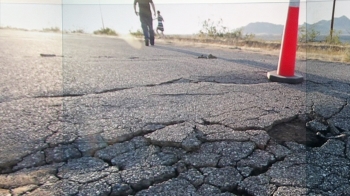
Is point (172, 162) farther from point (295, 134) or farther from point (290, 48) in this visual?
point (290, 48)

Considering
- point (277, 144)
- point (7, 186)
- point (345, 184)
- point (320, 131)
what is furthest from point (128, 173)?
point (320, 131)

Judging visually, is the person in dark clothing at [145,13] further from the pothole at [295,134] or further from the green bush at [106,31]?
the green bush at [106,31]

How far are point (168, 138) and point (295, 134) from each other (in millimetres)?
1021

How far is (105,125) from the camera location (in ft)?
7.13

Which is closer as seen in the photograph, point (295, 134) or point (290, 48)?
point (295, 134)

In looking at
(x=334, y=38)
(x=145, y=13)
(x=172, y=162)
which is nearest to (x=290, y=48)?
(x=172, y=162)

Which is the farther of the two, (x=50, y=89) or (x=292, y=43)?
(x=292, y=43)

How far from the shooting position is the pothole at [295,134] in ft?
6.64

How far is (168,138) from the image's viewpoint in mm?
1953

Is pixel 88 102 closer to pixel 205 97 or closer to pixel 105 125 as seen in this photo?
pixel 105 125

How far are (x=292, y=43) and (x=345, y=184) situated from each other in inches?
101

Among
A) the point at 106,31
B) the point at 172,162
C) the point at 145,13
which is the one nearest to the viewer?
A: the point at 172,162

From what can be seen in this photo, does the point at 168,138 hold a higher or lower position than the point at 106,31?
lower

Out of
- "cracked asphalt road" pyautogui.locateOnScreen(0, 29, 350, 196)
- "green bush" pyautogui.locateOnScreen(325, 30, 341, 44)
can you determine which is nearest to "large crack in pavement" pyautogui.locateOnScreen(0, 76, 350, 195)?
"cracked asphalt road" pyautogui.locateOnScreen(0, 29, 350, 196)
